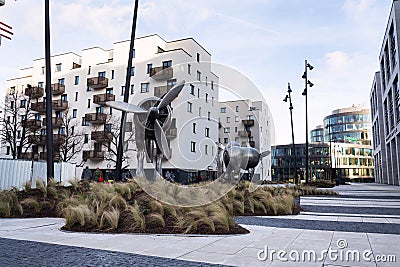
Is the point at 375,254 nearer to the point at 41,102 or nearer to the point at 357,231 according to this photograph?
the point at 357,231

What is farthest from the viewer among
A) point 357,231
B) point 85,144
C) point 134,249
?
point 85,144

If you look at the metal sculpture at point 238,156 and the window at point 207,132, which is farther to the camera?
the window at point 207,132

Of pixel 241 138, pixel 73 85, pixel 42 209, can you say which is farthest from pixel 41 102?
pixel 42 209

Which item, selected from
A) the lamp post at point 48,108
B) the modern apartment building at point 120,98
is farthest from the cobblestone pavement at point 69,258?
the modern apartment building at point 120,98

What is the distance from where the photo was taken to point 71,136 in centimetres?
4422

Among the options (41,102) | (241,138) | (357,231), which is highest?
(41,102)

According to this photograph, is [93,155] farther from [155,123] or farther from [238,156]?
[155,123]

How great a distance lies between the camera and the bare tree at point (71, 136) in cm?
4397

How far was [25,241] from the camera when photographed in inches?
258

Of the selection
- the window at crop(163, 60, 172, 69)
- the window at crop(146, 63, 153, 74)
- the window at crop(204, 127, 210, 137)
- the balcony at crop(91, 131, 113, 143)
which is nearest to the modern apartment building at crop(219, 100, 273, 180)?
the window at crop(204, 127, 210, 137)

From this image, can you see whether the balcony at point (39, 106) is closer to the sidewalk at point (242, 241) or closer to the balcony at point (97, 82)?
the balcony at point (97, 82)

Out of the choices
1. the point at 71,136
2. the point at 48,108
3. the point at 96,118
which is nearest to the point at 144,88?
the point at 96,118

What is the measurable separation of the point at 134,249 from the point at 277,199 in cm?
761

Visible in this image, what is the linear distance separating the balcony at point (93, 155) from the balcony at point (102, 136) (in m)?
1.62
